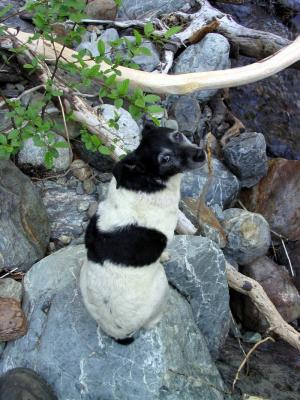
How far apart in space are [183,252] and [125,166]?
143 centimetres

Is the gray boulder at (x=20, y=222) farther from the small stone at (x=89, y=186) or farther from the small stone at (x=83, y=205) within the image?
the small stone at (x=89, y=186)

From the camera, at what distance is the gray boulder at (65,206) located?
5.45 metres

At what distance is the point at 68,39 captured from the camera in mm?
4387

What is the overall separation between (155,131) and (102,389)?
83.3 inches

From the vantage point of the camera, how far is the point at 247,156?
6469 mm

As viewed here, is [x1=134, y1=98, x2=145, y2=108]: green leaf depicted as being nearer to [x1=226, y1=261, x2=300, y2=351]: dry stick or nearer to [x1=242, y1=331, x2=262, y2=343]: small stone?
[x1=226, y1=261, x2=300, y2=351]: dry stick

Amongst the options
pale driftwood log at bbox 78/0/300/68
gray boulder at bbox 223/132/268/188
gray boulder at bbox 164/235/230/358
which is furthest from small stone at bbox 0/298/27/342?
pale driftwood log at bbox 78/0/300/68

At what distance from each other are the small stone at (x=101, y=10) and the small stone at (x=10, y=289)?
13.8 feet

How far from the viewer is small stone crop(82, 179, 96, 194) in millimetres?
5777

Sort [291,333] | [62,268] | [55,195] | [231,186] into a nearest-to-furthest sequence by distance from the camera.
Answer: [62,268] < [291,333] < [55,195] < [231,186]

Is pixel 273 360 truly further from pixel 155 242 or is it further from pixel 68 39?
pixel 68 39

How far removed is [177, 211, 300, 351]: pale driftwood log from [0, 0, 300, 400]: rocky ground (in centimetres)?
29

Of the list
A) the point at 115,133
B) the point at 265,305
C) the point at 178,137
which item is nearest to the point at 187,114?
the point at 115,133

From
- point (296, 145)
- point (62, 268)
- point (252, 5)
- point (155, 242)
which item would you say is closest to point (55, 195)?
point (62, 268)
